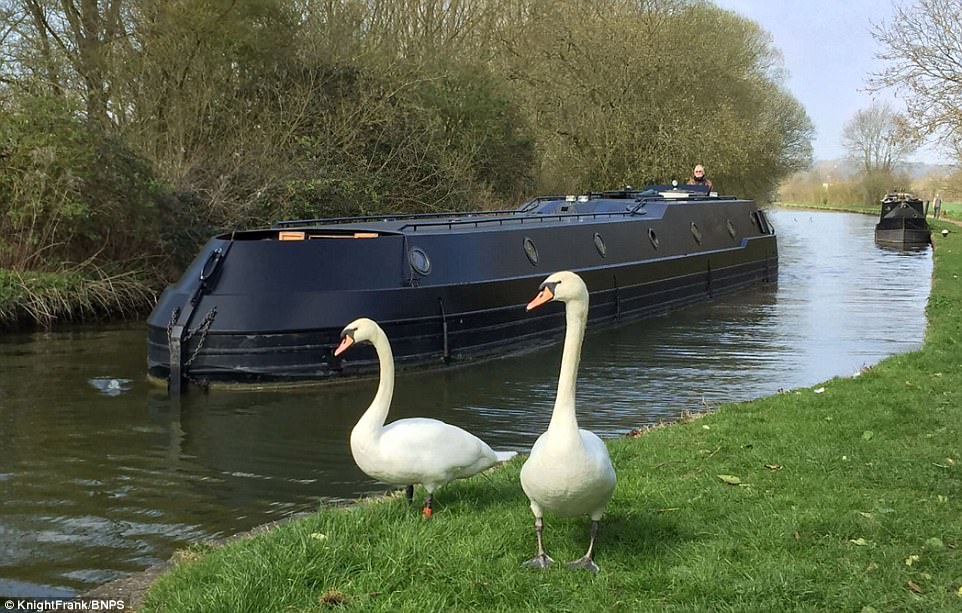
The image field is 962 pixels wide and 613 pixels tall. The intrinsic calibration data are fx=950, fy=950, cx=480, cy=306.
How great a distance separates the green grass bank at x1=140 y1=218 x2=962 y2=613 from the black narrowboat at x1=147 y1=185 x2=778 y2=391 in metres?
4.42

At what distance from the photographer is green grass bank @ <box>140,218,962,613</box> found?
3.62m

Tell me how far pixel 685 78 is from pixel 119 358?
19.9m

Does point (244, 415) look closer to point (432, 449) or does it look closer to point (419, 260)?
point (419, 260)

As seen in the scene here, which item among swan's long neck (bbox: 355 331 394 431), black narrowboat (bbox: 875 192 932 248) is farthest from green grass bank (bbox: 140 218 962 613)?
black narrowboat (bbox: 875 192 932 248)

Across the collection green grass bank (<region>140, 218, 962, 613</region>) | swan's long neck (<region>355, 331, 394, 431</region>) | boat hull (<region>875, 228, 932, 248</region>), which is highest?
boat hull (<region>875, 228, 932, 248</region>)

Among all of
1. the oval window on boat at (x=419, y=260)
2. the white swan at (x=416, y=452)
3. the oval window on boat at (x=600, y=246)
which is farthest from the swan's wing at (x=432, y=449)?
the oval window on boat at (x=600, y=246)

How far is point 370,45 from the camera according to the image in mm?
21125

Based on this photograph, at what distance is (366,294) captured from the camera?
9898mm

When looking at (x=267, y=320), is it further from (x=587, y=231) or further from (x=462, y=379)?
(x=587, y=231)

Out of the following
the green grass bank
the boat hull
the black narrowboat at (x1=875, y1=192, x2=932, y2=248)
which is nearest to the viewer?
the green grass bank

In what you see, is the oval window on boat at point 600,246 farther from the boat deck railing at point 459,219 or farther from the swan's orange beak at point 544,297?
the swan's orange beak at point 544,297

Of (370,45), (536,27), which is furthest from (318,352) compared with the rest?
(536,27)

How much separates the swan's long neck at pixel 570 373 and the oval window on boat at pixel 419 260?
20.7ft

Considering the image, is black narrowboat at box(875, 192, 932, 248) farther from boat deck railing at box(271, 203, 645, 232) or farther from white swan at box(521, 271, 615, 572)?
white swan at box(521, 271, 615, 572)
